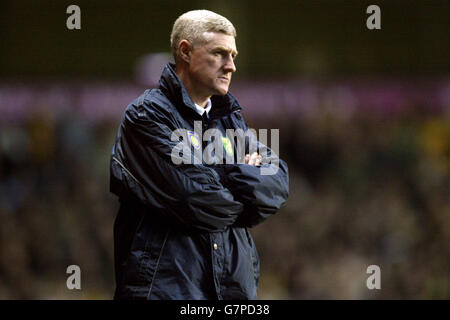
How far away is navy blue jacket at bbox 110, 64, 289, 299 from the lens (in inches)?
124

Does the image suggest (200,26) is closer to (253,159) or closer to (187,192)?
(253,159)

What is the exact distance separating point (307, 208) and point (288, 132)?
1066 mm

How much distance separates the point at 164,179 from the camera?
3.18 metres

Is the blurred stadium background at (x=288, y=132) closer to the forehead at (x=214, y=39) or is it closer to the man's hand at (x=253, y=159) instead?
the man's hand at (x=253, y=159)

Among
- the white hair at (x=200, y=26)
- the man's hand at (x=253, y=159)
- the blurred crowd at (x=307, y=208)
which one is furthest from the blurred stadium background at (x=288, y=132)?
the white hair at (x=200, y=26)

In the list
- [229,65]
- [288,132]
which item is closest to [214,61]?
[229,65]

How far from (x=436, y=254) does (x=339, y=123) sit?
207 centimetres

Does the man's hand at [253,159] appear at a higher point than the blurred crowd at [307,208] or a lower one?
higher

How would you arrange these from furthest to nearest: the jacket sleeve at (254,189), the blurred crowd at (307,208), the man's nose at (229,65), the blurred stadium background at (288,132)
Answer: the blurred stadium background at (288,132) → the blurred crowd at (307,208) → the man's nose at (229,65) → the jacket sleeve at (254,189)

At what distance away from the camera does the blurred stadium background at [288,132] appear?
27.0 feet

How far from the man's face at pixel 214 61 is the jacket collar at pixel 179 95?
11 cm

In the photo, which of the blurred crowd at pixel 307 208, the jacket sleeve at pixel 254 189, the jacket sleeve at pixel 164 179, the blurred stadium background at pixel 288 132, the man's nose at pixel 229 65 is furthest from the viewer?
the blurred stadium background at pixel 288 132

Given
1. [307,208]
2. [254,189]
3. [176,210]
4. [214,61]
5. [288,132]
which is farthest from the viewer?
[288,132]

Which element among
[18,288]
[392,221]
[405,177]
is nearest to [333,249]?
[392,221]
